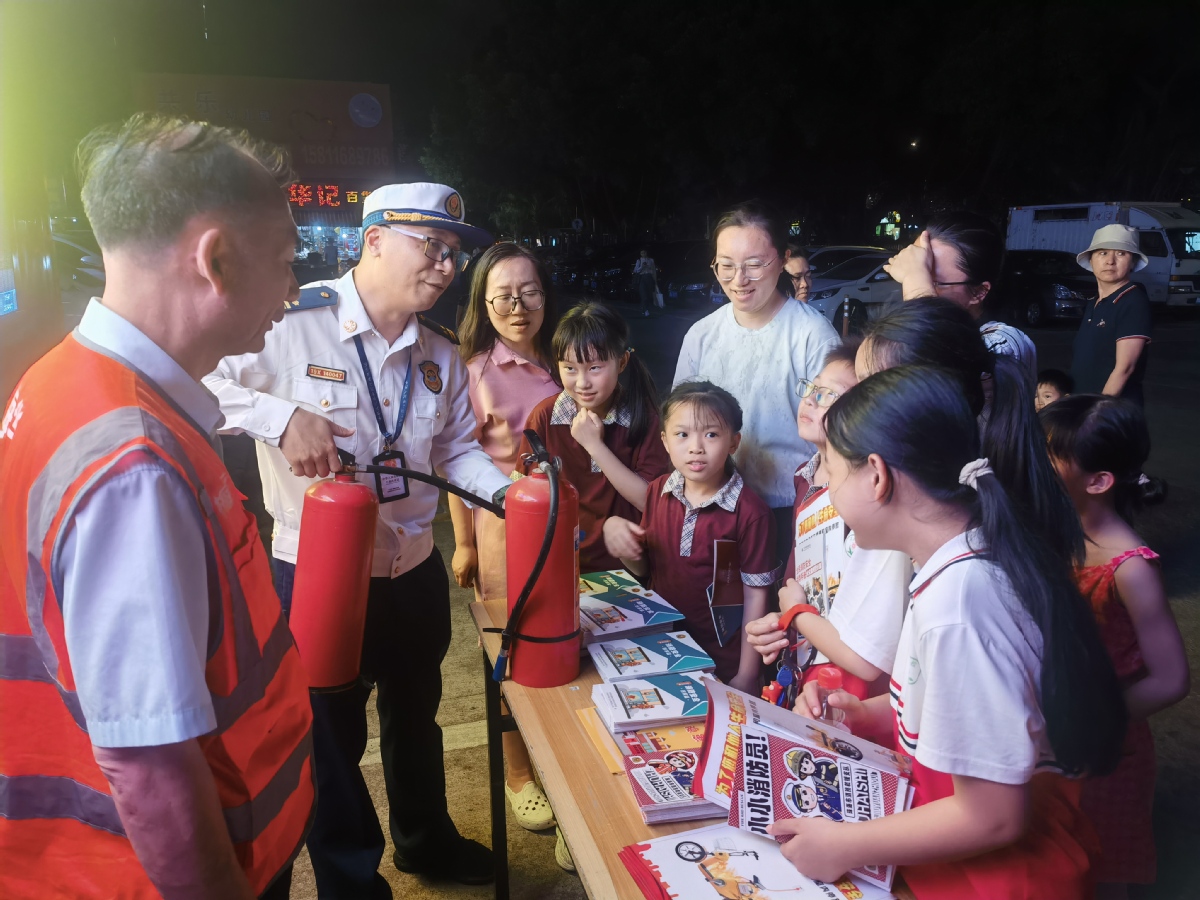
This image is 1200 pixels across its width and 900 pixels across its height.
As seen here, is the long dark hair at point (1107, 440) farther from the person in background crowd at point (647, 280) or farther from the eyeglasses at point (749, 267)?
the person in background crowd at point (647, 280)

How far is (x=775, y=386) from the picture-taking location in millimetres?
2783

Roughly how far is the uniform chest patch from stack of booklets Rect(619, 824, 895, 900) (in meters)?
1.39

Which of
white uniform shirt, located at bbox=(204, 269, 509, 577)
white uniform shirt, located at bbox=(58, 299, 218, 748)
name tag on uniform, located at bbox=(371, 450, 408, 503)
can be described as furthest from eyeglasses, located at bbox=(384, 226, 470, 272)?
white uniform shirt, located at bbox=(58, 299, 218, 748)

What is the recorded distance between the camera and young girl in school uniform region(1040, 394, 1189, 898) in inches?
71.4

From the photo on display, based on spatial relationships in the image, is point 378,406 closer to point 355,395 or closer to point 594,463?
point 355,395

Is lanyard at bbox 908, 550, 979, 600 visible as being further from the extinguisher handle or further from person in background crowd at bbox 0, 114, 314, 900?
person in background crowd at bbox 0, 114, 314, 900

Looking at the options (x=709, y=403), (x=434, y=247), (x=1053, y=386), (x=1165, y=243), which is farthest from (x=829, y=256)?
(x=434, y=247)

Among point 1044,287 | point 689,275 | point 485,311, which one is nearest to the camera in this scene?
point 485,311

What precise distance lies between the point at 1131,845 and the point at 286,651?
1.87 meters

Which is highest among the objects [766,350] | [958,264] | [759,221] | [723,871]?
[759,221]

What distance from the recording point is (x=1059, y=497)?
1.52 metres

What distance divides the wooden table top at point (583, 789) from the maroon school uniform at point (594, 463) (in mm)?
826

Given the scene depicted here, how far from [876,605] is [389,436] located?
131 centimetres

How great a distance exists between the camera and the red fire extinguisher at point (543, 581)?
172 cm
